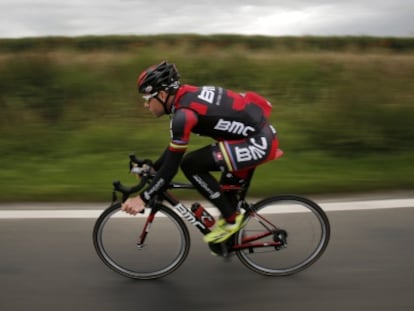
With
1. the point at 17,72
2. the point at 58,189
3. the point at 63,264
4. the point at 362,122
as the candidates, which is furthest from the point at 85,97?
the point at 63,264

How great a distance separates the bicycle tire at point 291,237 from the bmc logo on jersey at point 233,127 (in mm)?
600

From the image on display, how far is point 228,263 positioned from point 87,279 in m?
1.14

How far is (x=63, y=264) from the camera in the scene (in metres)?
4.25

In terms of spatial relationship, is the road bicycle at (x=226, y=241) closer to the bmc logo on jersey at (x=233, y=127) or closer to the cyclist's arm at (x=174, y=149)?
the cyclist's arm at (x=174, y=149)

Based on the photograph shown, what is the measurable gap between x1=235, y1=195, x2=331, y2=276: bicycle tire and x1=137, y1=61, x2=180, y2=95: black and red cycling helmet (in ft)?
3.74

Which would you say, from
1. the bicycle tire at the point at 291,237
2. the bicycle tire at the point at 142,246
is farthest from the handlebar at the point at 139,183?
the bicycle tire at the point at 291,237

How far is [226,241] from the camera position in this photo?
13.1ft

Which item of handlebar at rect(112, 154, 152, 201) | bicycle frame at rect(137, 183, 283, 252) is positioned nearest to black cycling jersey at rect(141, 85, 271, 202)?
handlebar at rect(112, 154, 152, 201)

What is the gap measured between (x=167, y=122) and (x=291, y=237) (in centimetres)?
516

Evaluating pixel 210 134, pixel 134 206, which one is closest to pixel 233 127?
pixel 210 134

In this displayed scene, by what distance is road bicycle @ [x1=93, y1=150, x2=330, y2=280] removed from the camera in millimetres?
3961

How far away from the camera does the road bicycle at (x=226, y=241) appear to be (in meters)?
3.96

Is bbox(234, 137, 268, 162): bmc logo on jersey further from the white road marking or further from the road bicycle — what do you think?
the white road marking

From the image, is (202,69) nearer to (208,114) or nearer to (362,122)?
(362,122)
